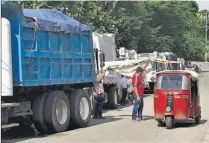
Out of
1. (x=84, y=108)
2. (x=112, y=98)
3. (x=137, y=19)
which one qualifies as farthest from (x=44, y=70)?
(x=137, y=19)

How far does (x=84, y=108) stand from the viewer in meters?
14.8

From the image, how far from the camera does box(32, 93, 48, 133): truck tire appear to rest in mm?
12359

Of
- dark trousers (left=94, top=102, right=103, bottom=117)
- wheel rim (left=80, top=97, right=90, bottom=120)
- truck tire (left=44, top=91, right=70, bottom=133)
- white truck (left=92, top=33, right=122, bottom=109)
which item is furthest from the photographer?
white truck (left=92, top=33, right=122, bottom=109)

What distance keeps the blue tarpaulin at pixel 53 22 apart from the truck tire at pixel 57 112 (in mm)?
1762

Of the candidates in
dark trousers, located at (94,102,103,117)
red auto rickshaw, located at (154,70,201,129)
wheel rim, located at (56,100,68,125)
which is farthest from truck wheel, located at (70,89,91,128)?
red auto rickshaw, located at (154,70,201,129)

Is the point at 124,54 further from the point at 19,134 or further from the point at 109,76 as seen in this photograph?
the point at 19,134

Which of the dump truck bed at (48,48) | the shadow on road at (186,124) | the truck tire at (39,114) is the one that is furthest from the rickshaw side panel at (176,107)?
the truck tire at (39,114)

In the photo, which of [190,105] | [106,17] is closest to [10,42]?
[190,105]

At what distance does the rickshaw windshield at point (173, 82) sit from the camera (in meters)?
14.0

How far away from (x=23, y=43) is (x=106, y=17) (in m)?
22.8

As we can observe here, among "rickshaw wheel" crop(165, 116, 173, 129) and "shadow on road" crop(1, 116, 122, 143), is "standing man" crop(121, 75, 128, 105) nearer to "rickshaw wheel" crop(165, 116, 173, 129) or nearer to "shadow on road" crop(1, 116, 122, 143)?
"shadow on road" crop(1, 116, 122, 143)

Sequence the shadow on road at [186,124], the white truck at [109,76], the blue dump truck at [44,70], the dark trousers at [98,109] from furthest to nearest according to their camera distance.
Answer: the white truck at [109,76] < the dark trousers at [98,109] < the shadow on road at [186,124] < the blue dump truck at [44,70]

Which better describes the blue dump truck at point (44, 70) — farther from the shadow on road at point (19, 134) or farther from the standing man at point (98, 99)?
the standing man at point (98, 99)

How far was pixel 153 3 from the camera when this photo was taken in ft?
190
